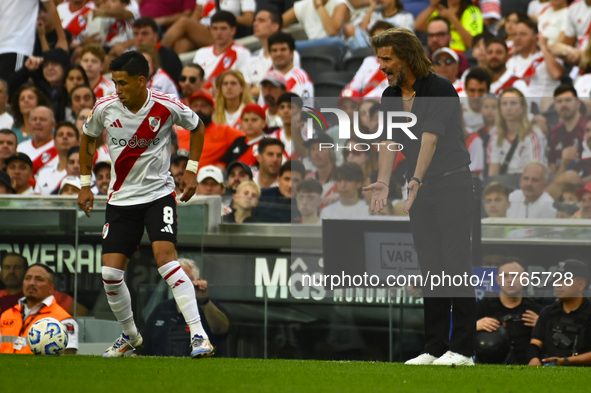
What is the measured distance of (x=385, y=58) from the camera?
543 cm

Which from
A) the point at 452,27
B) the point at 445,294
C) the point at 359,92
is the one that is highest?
the point at 452,27

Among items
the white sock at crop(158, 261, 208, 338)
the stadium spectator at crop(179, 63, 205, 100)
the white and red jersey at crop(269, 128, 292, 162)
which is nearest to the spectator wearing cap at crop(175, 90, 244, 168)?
the white and red jersey at crop(269, 128, 292, 162)

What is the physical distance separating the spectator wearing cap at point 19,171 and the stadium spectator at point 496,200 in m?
5.31

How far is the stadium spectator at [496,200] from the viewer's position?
7660mm

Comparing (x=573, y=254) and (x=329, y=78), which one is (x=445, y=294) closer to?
(x=573, y=254)

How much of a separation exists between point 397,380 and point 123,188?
2426 mm

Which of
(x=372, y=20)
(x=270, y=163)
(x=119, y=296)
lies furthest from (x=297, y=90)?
(x=119, y=296)

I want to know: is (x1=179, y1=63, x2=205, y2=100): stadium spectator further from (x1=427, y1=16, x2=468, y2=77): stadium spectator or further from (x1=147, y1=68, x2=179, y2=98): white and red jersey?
(x1=427, y1=16, x2=468, y2=77): stadium spectator

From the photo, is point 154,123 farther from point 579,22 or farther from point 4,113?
point 579,22

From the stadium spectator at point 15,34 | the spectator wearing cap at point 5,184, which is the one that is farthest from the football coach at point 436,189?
the stadium spectator at point 15,34

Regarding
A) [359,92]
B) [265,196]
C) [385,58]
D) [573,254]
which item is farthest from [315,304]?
[359,92]

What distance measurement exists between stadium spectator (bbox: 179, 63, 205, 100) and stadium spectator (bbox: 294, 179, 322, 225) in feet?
12.4

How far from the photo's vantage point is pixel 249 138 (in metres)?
10.0

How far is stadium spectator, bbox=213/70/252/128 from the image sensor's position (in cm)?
1075
